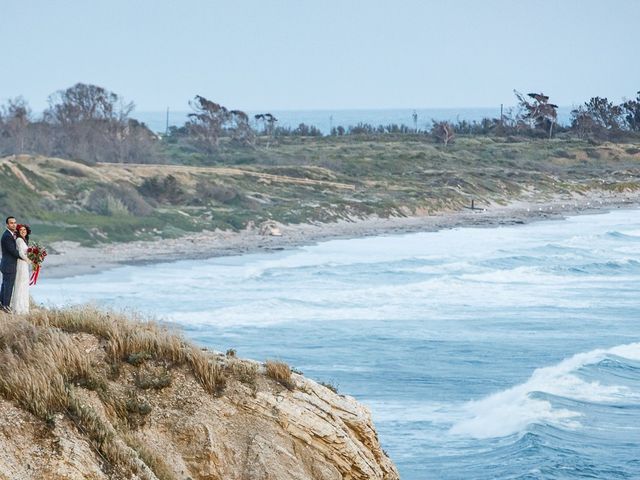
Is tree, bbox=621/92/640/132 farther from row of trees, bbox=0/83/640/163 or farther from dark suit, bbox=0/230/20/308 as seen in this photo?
dark suit, bbox=0/230/20/308

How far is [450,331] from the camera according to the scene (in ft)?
95.8

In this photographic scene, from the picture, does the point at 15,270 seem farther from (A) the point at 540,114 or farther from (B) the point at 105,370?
(A) the point at 540,114

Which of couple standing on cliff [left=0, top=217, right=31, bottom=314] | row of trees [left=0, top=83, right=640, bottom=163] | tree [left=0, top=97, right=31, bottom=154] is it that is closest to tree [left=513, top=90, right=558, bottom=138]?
row of trees [left=0, top=83, right=640, bottom=163]

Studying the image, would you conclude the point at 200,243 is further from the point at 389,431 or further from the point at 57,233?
the point at 389,431

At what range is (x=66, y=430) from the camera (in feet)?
30.3

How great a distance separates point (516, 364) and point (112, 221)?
86.7 ft

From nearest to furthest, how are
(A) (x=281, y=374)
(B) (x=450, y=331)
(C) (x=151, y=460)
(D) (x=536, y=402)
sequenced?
1. (C) (x=151, y=460)
2. (A) (x=281, y=374)
3. (D) (x=536, y=402)
4. (B) (x=450, y=331)

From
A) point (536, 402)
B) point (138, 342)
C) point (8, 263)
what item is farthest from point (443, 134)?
point (138, 342)

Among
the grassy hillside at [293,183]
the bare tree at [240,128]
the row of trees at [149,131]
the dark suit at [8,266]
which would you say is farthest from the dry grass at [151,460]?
the bare tree at [240,128]

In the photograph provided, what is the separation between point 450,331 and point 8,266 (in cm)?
1770

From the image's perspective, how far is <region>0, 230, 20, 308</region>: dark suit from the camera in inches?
497

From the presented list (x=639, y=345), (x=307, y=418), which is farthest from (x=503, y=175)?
(x=307, y=418)

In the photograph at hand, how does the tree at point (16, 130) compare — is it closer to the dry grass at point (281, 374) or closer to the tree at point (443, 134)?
the tree at point (443, 134)

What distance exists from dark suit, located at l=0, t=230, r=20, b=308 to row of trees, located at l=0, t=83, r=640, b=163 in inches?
2021
